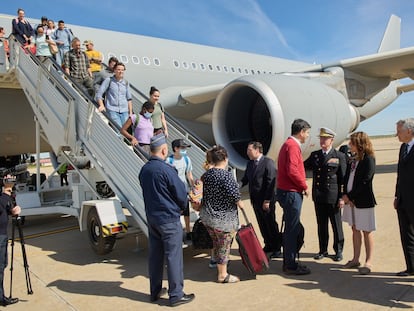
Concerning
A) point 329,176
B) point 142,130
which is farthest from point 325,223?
point 142,130

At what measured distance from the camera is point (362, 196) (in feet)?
11.7

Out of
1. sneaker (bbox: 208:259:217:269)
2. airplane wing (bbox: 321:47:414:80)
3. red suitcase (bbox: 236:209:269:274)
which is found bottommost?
sneaker (bbox: 208:259:217:269)

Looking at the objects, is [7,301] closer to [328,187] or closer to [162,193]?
[162,193]

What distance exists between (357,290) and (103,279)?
226 centimetres

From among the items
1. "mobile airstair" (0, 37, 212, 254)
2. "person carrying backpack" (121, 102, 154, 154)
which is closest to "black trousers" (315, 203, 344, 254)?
"mobile airstair" (0, 37, 212, 254)

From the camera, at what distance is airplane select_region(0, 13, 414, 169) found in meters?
6.44

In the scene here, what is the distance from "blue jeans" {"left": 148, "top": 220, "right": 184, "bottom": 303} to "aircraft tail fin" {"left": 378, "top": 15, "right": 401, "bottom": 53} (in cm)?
1450

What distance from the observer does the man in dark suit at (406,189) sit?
124 inches

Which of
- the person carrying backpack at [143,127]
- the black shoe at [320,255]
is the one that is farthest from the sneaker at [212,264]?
the person carrying backpack at [143,127]

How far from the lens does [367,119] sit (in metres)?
12.5

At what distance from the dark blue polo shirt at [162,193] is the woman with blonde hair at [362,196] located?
1.59 meters

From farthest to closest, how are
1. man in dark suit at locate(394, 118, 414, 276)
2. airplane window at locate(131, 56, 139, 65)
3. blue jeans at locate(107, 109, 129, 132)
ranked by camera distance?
airplane window at locate(131, 56, 139, 65) < blue jeans at locate(107, 109, 129, 132) < man in dark suit at locate(394, 118, 414, 276)

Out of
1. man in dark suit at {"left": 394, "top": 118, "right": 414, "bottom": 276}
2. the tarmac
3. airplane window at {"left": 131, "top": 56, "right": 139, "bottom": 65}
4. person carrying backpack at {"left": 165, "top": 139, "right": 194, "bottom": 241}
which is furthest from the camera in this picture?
airplane window at {"left": 131, "top": 56, "right": 139, "bottom": 65}

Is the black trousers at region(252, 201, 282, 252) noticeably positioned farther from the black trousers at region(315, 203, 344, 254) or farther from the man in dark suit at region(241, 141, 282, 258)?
the black trousers at region(315, 203, 344, 254)
